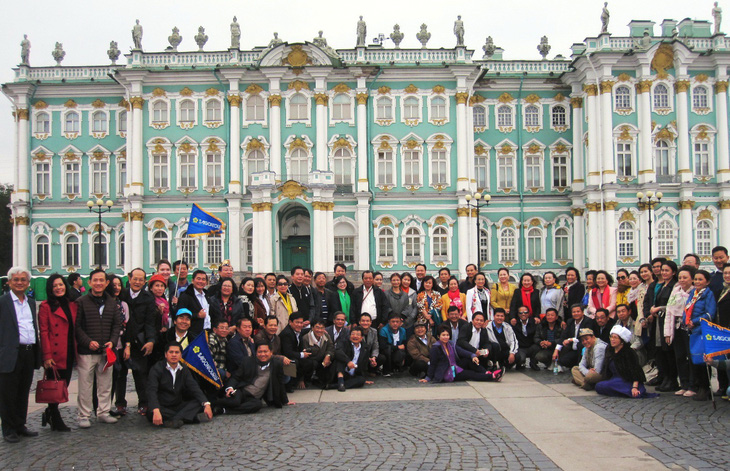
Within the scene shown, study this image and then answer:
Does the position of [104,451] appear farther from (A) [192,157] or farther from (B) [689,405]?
(A) [192,157]

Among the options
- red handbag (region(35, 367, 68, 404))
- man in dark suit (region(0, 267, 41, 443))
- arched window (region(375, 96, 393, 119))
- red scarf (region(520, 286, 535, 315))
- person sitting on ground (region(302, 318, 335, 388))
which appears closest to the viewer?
man in dark suit (region(0, 267, 41, 443))

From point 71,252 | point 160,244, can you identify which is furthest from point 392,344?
point 71,252

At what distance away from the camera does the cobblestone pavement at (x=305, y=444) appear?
7.49 meters

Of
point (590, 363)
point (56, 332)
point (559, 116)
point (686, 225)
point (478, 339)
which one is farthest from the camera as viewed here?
point (559, 116)

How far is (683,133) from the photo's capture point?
1400 inches

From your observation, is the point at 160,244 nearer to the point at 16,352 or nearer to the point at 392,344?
the point at 392,344

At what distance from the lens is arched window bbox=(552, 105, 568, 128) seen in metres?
38.7

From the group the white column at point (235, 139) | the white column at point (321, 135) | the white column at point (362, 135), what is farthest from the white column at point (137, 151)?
the white column at point (362, 135)

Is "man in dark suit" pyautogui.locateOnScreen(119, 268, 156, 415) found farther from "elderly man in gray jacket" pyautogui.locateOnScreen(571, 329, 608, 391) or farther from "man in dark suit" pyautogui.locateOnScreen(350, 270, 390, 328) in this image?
"elderly man in gray jacket" pyautogui.locateOnScreen(571, 329, 608, 391)

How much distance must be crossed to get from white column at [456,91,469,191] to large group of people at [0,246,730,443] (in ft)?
70.0

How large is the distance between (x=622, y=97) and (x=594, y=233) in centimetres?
769

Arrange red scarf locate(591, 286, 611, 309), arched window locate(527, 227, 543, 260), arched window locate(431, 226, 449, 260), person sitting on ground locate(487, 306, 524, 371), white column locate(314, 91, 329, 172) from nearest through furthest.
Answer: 1. red scarf locate(591, 286, 611, 309)
2. person sitting on ground locate(487, 306, 524, 371)
3. white column locate(314, 91, 329, 172)
4. arched window locate(431, 226, 449, 260)
5. arched window locate(527, 227, 543, 260)

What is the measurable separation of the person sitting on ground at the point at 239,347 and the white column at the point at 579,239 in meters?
30.1

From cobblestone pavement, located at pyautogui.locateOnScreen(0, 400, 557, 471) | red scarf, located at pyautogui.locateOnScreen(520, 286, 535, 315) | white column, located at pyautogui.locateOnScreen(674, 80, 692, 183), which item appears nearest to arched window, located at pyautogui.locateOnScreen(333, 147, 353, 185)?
white column, located at pyautogui.locateOnScreen(674, 80, 692, 183)
